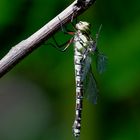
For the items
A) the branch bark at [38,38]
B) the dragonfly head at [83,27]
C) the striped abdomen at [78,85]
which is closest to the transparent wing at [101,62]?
the striped abdomen at [78,85]

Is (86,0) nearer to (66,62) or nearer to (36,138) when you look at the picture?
(66,62)

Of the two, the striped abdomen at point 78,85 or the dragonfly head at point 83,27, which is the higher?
the dragonfly head at point 83,27

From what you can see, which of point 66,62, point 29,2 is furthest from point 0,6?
point 66,62

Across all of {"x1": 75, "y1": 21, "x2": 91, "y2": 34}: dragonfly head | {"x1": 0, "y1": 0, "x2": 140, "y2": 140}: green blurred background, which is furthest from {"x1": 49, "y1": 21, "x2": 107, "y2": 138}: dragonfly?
{"x1": 0, "y1": 0, "x2": 140, "y2": 140}: green blurred background

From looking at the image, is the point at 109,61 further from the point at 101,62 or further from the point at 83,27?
the point at 83,27

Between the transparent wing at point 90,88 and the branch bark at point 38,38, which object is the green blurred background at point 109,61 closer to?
the transparent wing at point 90,88

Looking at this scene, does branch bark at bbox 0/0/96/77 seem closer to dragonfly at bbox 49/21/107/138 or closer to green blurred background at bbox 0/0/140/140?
dragonfly at bbox 49/21/107/138
